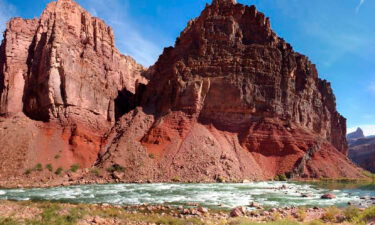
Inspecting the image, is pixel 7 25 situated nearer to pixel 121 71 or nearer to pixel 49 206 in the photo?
pixel 121 71

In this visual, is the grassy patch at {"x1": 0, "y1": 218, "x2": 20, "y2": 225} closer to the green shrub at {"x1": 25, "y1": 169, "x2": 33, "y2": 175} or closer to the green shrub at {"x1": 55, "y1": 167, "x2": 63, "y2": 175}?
the green shrub at {"x1": 25, "y1": 169, "x2": 33, "y2": 175}

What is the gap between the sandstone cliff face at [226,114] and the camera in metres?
52.4

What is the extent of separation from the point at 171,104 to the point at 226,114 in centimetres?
1058

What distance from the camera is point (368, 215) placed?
690 inches

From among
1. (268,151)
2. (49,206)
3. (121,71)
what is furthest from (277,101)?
(49,206)

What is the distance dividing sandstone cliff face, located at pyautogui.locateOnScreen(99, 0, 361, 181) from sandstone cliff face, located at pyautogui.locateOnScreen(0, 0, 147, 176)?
5.31 m

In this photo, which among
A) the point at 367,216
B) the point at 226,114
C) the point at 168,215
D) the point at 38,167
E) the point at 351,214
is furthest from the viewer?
the point at 226,114

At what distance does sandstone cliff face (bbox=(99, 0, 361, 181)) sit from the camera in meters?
52.4

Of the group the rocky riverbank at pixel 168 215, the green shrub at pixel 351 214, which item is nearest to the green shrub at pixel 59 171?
the rocky riverbank at pixel 168 215

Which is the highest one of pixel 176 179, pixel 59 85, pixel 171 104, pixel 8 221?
pixel 59 85

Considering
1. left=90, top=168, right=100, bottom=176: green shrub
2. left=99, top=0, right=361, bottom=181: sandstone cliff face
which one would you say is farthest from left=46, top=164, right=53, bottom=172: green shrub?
left=99, top=0, right=361, bottom=181: sandstone cliff face

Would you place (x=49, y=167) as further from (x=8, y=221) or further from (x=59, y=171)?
(x=8, y=221)

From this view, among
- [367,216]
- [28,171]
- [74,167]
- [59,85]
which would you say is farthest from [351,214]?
[59,85]

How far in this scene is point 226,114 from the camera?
6312 centimetres
